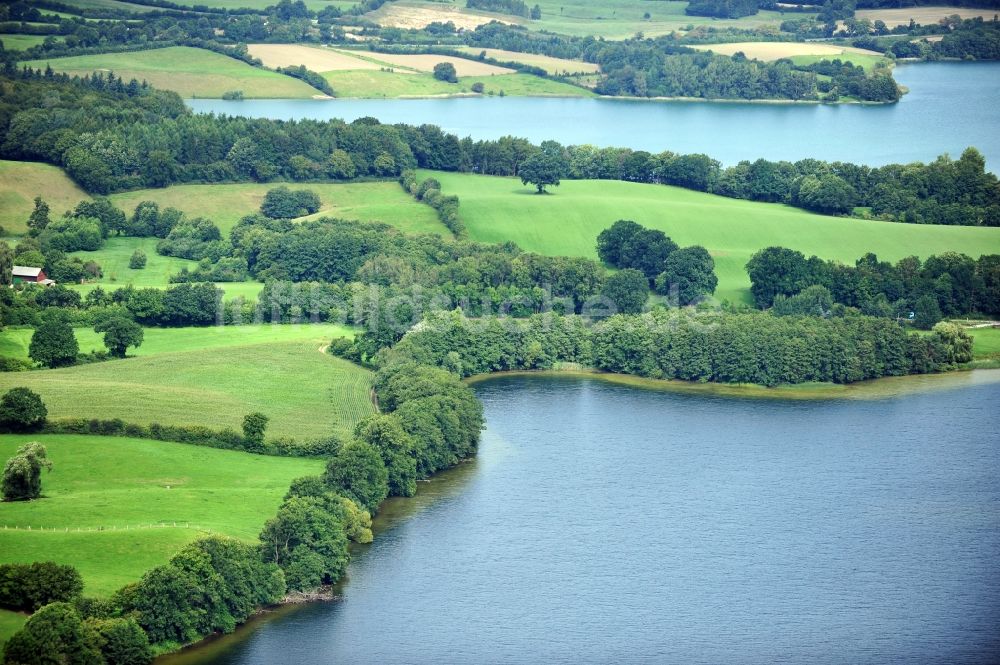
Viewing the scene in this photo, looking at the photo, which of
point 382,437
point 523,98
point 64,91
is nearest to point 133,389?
point 382,437

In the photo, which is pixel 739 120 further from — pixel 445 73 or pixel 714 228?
pixel 714 228

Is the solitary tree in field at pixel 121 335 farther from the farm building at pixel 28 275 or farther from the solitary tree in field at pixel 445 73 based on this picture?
the solitary tree in field at pixel 445 73

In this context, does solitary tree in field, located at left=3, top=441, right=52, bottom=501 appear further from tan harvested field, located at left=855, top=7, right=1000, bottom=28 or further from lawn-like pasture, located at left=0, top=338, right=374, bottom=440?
tan harvested field, located at left=855, top=7, right=1000, bottom=28

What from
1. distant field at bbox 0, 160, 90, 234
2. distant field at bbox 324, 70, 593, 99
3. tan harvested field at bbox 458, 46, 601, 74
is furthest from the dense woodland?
tan harvested field at bbox 458, 46, 601, 74

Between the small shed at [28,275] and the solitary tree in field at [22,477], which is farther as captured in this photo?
the small shed at [28,275]

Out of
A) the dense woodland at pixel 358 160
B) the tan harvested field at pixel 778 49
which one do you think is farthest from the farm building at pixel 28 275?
the tan harvested field at pixel 778 49
